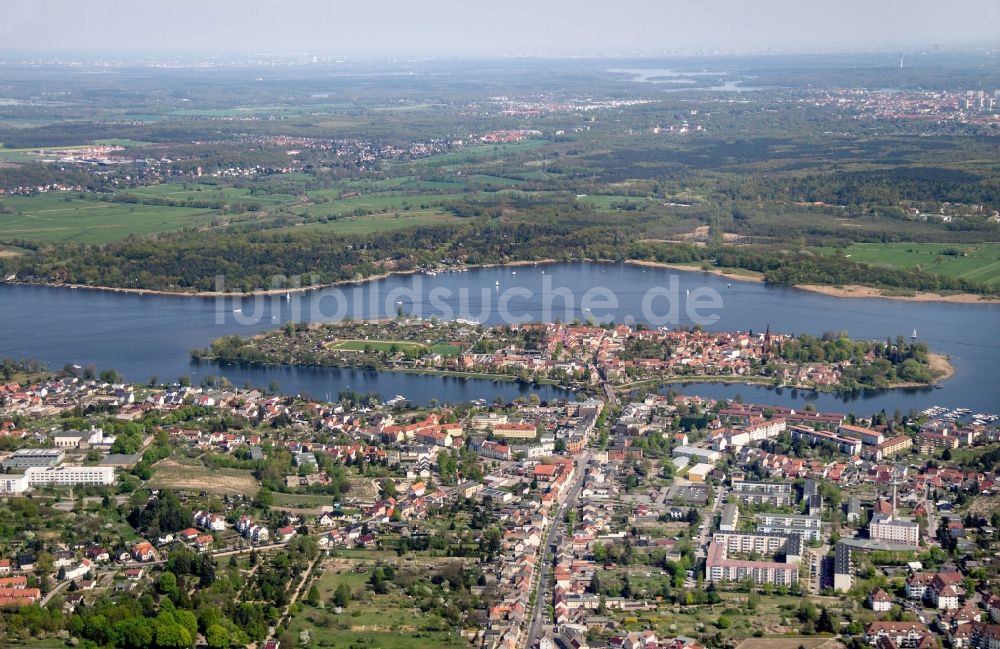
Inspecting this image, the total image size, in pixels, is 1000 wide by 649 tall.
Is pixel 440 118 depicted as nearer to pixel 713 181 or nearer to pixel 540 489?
pixel 713 181

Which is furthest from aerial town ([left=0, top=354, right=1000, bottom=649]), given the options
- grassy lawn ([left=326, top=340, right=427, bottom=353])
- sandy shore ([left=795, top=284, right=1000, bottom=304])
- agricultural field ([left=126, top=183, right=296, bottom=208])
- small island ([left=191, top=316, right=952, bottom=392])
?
agricultural field ([left=126, top=183, right=296, bottom=208])

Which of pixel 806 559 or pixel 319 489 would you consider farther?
pixel 319 489

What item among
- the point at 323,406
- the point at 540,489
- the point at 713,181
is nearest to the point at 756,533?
the point at 540,489

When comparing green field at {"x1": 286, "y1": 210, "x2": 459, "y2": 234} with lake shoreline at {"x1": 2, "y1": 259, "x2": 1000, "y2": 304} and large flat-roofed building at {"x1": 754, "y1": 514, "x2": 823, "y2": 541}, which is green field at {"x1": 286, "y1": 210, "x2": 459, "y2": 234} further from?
large flat-roofed building at {"x1": 754, "y1": 514, "x2": 823, "y2": 541}

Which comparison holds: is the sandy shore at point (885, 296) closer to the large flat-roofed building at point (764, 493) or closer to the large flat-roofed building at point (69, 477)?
the large flat-roofed building at point (764, 493)

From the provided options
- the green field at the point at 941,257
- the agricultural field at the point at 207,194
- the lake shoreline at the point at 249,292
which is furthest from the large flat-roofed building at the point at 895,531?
the agricultural field at the point at 207,194

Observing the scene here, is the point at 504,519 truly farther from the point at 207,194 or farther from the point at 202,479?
the point at 207,194

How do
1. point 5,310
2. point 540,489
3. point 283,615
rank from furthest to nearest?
point 5,310, point 540,489, point 283,615
